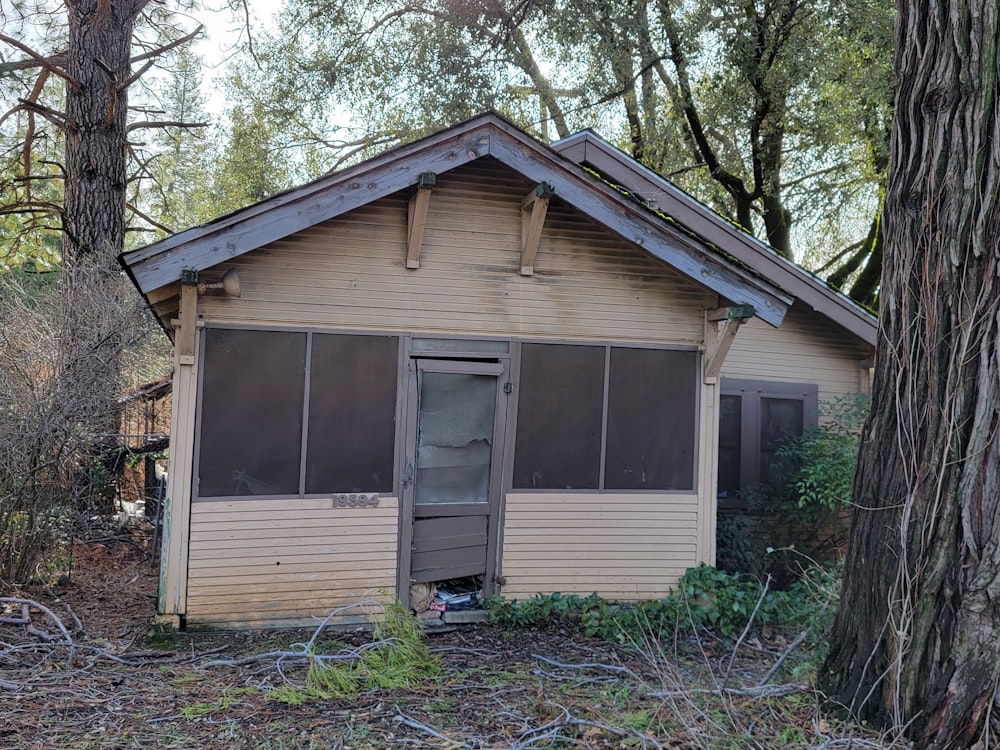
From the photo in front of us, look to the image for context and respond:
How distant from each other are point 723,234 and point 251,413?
5.67m

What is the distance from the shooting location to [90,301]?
27.8 feet

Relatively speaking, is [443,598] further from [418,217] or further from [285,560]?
[418,217]

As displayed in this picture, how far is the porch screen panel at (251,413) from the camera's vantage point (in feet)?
21.8

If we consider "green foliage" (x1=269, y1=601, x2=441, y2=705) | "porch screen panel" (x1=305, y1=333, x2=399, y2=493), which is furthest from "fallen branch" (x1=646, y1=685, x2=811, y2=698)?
"porch screen panel" (x1=305, y1=333, x2=399, y2=493)

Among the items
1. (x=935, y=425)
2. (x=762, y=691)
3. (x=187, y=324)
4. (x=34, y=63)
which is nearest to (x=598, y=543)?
(x=762, y=691)

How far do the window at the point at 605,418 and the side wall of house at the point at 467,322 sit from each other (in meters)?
0.13

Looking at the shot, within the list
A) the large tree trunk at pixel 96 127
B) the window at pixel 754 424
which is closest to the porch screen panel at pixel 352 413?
the window at pixel 754 424

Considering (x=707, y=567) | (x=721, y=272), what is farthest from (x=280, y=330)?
(x=707, y=567)

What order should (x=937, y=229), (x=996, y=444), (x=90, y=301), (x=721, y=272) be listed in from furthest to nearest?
(x=90, y=301), (x=721, y=272), (x=937, y=229), (x=996, y=444)

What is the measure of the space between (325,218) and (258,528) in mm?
2574

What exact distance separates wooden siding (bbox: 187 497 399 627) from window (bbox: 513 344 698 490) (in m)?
1.44

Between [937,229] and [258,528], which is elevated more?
[937,229]

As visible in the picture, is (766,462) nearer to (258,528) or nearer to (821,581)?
(821,581)

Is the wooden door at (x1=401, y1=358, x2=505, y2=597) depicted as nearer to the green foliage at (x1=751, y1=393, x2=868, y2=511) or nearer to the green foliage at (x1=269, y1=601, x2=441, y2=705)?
the green foliage at (x1=269, y1=601, x2=441, y2=705)
